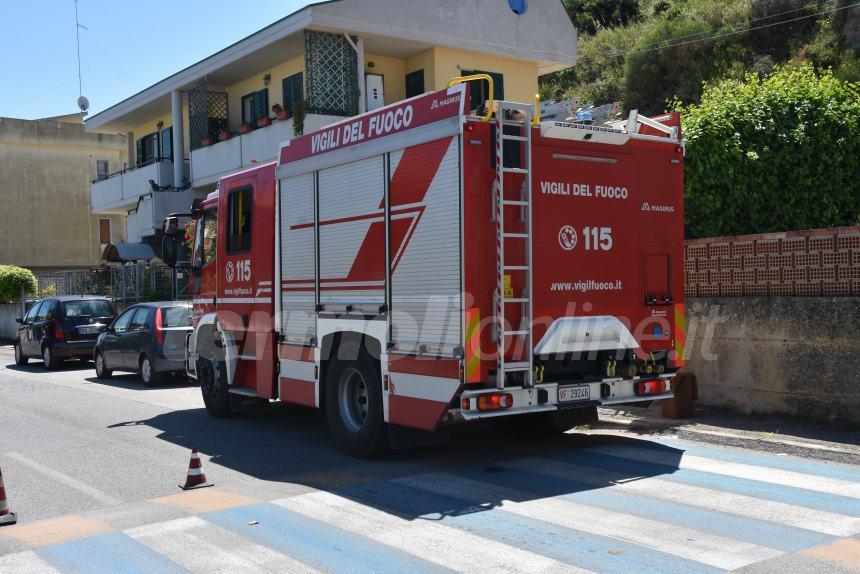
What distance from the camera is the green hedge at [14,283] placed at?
110 ft

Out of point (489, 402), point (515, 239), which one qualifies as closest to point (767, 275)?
point (515, 239)

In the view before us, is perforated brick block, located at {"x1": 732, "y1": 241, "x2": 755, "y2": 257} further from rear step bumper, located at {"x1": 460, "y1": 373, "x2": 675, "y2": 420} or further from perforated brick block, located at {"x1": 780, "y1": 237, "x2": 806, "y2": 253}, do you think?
rear step bumper, located at {"x1": 460, "y1": 373, "x2": 675, "y2": 420}

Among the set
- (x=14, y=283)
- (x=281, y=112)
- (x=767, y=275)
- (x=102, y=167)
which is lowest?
(x=767, y=275)

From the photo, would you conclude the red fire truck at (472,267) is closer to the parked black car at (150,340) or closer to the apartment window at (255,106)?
the parked black car at (150,340)

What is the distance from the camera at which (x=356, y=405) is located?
895 cm

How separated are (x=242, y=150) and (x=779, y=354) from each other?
18274 millimetres

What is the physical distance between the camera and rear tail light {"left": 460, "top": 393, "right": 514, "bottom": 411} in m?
7.39

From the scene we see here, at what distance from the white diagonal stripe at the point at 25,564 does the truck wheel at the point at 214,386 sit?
5.64 m

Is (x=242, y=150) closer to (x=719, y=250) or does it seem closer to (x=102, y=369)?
(x=102, y=369)

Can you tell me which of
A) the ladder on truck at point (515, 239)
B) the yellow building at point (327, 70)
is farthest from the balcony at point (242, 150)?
the ladder on truck at point (515, 239)

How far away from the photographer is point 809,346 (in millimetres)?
9664

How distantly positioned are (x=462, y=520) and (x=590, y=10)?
48.4 m

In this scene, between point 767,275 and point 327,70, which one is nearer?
point 767,275

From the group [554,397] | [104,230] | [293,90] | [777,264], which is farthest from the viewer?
[104,230]
